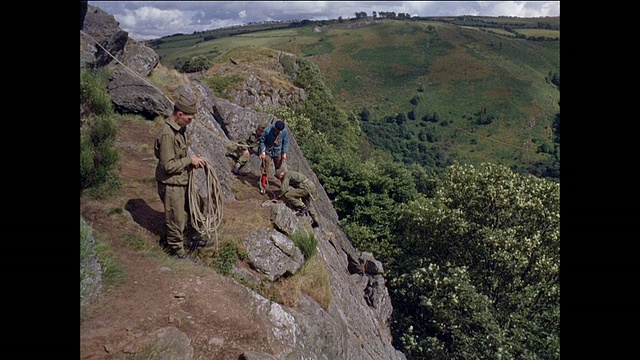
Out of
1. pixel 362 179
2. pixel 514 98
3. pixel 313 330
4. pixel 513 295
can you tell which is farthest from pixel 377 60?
pixel 313 330

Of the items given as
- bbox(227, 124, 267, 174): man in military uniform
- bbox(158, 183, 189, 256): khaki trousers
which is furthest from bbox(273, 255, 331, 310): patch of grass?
bbox(227, 124, 267, 174): man in military uniform

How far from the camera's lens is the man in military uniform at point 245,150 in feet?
41.9

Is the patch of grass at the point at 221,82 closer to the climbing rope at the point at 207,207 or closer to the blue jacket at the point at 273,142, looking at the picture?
the blue jacket at the point at 273,142

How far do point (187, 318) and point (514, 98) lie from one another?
377ft

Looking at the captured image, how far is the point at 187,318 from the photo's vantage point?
584 cm

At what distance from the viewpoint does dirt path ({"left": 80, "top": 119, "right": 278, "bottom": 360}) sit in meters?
5.12

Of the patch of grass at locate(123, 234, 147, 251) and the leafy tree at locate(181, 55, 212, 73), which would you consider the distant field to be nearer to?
the leafy tree at locate(181, 55, 212, 73)

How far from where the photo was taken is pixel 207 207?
24.3 feet

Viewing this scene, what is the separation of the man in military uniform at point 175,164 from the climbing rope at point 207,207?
0.45 ft

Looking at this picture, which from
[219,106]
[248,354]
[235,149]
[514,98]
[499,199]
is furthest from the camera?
[514,98]

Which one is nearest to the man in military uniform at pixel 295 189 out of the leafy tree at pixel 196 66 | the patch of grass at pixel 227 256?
the patch of grass at pixel 227 256

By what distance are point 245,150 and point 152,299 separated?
26.4 feet

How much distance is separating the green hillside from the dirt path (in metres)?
70.9
